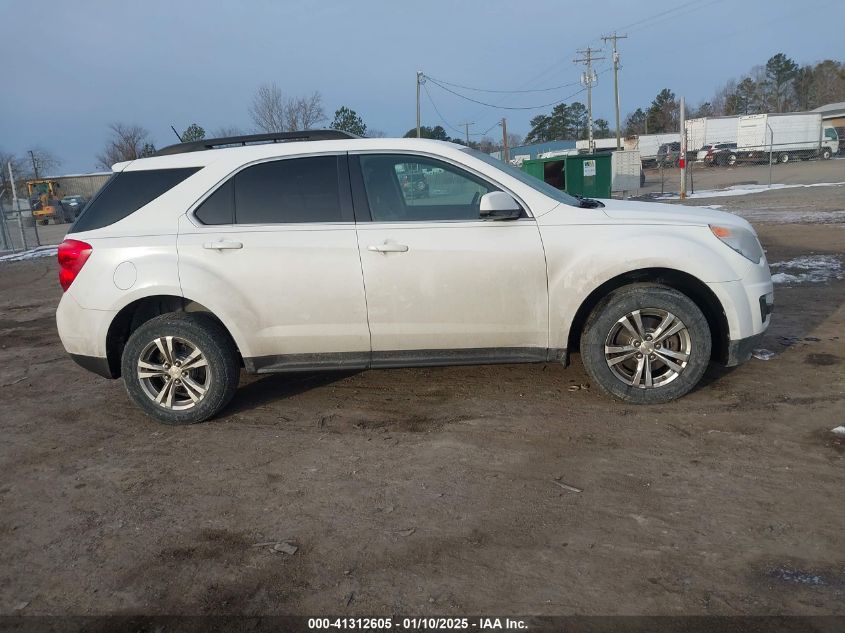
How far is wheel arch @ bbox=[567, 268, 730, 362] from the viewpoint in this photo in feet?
14.9

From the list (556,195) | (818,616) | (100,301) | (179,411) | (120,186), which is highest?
(120,186)

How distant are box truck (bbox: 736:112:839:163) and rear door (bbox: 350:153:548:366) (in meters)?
44.5

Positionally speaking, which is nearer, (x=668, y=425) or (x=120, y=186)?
(x=668, y=425)

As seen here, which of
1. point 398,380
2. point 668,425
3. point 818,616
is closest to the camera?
point 818,616

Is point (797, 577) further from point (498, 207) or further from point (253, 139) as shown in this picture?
point (253, 139)

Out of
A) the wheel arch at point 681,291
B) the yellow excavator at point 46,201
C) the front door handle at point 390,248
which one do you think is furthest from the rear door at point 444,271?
the yellow excavator at point 46,201

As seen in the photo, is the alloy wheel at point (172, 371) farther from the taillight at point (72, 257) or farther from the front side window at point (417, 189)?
the front side window at point (417, 189)

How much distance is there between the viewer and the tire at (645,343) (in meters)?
4.46

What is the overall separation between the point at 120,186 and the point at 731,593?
14.9ft

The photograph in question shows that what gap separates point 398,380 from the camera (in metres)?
5.54

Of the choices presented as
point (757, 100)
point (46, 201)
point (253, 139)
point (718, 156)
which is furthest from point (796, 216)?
point (757, 100)

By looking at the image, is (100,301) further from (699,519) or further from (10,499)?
(699,519)

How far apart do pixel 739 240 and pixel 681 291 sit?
20.1 inches

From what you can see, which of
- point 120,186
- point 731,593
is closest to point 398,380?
point 120,186
